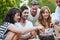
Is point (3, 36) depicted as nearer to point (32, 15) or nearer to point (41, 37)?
point (41, 37)

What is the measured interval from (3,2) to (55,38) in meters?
A: 4.81

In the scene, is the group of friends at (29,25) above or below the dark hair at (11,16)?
below

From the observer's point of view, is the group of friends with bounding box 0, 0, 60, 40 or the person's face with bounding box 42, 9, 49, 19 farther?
the person's face with bounding box 42, 9, 49, 19

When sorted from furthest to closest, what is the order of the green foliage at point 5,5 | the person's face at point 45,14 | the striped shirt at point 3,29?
the green foliage at point 5,5
the person's face at point 45,14
the striped shirt at point 3,29

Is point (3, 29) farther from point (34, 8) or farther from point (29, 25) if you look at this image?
point (34, 8)

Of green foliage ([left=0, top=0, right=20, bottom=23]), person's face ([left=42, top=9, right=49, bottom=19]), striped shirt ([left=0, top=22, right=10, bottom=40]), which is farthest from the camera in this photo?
green foliage ([left=0, top=0, right=20, bottom=23])

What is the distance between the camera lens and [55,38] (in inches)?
142

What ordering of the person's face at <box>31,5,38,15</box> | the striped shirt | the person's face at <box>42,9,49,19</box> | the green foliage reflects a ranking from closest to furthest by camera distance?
the striped shirt
the person's face at <box>42,9,49,19</box>
the person's face at <box>31,5,38,15</box>
the green foliage

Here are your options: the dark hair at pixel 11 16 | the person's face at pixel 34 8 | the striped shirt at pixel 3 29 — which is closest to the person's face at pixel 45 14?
the person's face at pixel 34 8

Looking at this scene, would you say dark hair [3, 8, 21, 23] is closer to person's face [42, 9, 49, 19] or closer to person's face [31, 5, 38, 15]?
person's face [42, 9, 49, 19]

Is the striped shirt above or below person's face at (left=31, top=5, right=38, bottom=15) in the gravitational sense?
below

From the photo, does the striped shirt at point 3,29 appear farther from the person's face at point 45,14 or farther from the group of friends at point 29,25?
the person's face at point 45,14

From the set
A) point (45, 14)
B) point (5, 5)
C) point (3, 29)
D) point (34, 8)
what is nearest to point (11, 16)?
point (3, 29)

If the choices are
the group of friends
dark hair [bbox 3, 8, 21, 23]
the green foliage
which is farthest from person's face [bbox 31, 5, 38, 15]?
the green foliage
